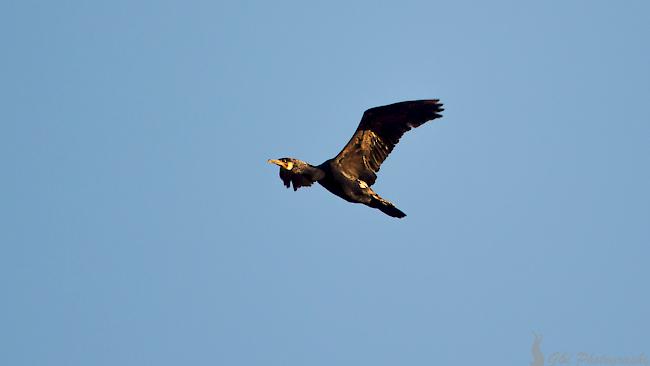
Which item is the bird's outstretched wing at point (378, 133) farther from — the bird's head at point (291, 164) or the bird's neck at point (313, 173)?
the bird's head at point (291, 164)

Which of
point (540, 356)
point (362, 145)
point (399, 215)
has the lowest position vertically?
point (540, 356)

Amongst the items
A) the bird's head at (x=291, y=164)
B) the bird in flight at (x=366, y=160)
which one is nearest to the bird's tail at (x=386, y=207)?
the bird in flight at (x=366, y=160)

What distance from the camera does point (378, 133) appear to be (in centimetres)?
1905

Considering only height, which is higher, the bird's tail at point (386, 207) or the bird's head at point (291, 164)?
the bird's head at point (291, 164)

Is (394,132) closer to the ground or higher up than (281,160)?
higher up

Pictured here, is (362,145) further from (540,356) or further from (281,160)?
(540,356)

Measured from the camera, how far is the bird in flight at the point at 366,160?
1850 centimetres

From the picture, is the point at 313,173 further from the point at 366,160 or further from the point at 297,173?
the point at 366,160

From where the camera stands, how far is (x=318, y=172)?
18.7m

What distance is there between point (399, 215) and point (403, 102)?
253 cm

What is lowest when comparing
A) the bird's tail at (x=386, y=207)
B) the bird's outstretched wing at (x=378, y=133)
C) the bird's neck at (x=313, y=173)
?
the bird's tail at (x=386, y=207)

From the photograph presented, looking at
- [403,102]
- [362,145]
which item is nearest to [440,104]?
[403,102]

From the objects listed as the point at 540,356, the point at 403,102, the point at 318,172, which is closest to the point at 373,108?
the point at 403,102

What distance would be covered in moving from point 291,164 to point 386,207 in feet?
7.72
